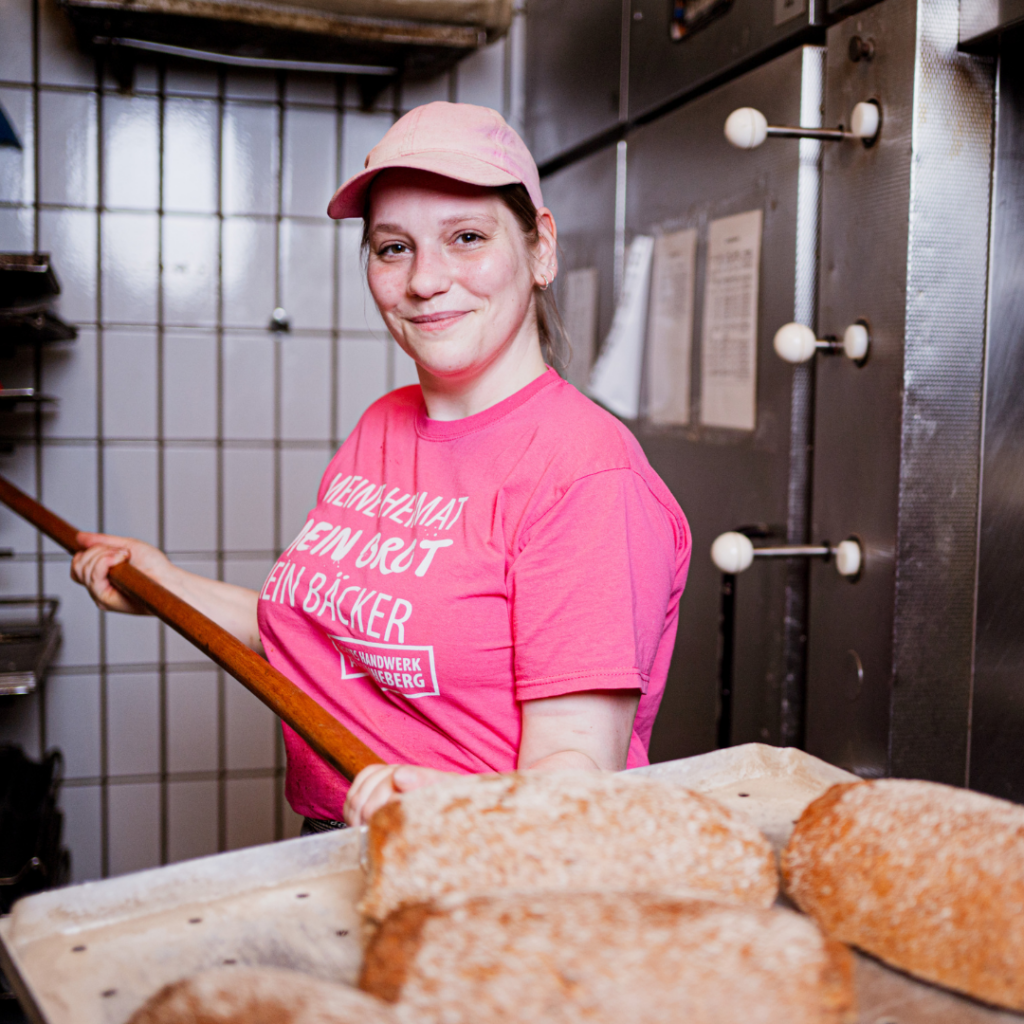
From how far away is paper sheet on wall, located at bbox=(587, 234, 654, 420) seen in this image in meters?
1.89

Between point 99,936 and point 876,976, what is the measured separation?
0.45m

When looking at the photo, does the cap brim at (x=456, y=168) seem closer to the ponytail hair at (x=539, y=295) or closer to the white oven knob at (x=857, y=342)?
the ponytail hair at (x=539, y=295)

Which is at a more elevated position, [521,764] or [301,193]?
[301,193]

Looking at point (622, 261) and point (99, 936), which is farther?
point (622, 261)

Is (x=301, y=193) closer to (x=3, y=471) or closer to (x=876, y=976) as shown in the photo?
(x=3, y=471)

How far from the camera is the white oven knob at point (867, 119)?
1.27 metres

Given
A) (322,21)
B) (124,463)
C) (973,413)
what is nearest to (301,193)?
(322,21)

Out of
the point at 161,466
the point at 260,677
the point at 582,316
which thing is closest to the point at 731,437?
the point at 582,316

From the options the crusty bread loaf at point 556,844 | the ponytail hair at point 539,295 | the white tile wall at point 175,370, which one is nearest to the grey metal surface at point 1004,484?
the ponytail hair at point 539,295

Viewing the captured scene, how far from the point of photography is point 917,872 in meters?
0.56

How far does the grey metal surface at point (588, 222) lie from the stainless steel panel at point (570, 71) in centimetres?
6

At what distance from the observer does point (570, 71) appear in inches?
86.0

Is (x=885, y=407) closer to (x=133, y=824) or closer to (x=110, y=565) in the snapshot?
(x=110, y=565)

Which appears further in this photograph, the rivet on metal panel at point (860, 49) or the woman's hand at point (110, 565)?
the woman's hand at point (110, 565)
